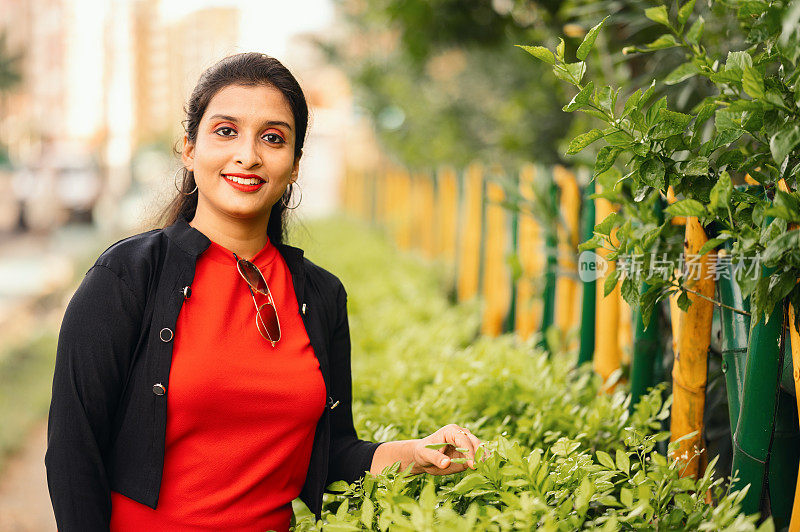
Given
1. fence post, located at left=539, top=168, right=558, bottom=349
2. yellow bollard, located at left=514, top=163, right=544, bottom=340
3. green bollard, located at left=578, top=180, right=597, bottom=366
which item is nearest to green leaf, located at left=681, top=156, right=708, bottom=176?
green bollard, located at left=578, top=180, right=597, bottom=366

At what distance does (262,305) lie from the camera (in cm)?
166

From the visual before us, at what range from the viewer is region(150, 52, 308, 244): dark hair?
1.70m

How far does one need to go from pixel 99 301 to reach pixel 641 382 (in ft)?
4.86

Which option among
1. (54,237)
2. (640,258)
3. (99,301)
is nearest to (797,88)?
(640,258)

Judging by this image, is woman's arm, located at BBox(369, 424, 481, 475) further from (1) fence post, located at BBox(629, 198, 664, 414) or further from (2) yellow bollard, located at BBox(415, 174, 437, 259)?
(2) yellow bollard, located at BBox(415, 174, 437, 259)

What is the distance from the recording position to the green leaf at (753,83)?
4.20 feet

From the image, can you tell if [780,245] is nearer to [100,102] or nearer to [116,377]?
[116,377]

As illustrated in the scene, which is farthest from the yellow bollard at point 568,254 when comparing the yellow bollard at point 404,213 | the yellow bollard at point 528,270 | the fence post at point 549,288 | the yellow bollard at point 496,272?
the yellow bollard at point 404,213

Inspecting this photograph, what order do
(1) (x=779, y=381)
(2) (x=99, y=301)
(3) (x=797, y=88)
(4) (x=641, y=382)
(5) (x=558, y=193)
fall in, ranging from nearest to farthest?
(3) (x=797, y=88)
(2) (x=99, y=301)
(1) (x=779, y=381)
(4) (x=641, y=382)
(5) (x=558, y=193)

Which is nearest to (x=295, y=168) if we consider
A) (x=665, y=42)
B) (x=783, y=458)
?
(x=665, y=42)

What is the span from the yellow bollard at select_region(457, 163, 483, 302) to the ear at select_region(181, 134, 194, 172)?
334 cm

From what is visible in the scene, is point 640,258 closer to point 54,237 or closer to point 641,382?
point 641,382

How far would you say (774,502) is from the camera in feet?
5.47

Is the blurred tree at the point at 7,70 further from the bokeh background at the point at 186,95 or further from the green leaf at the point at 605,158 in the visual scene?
the green leaf at the point at 605,158
